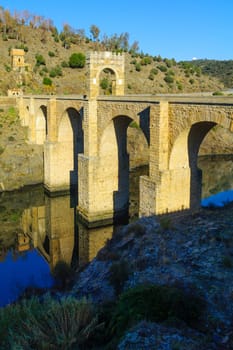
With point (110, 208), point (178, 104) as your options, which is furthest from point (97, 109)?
point (178, 104)

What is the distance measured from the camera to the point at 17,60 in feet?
126

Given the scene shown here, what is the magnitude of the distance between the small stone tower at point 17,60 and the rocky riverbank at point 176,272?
3197cm

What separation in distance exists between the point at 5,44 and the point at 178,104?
3789 cm

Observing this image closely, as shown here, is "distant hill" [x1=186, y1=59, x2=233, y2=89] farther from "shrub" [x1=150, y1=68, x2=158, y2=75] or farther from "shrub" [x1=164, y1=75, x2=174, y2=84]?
"shrub" [x1=150, y1=68, x2=158, y2=75]

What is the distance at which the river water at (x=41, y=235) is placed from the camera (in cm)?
1298

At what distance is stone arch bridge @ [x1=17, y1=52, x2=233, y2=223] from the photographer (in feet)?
39.4

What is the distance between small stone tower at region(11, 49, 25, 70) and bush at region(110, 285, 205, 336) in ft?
119

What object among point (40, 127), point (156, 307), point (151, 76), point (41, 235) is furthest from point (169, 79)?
point (156, 307)

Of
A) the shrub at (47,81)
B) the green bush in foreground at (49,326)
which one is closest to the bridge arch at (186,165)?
the green bush in foreground at (49,326)

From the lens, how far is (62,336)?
480 centimetres

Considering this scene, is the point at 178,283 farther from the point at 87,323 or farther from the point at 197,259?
the point at 87,323

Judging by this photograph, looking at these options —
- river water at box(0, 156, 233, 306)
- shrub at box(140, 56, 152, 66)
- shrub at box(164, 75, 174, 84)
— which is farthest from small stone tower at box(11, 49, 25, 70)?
river water at box(0, 156, 233, 306)

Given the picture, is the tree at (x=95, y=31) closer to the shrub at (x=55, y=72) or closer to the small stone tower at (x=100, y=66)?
the shrub at (x=55, y=72)

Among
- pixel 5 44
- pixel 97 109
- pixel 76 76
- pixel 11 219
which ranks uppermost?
pixel 5 44
